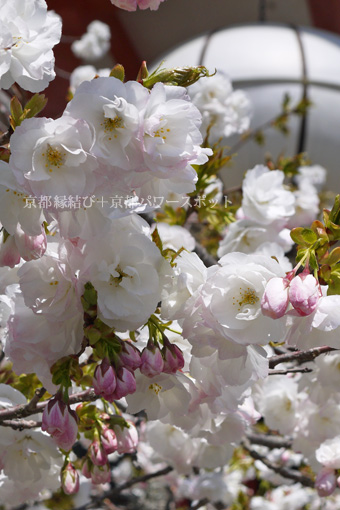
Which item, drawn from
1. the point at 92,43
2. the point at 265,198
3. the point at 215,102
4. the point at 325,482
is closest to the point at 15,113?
the point at 265,198

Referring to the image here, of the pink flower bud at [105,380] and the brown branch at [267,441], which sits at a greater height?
the pink flower bud at [105,380]

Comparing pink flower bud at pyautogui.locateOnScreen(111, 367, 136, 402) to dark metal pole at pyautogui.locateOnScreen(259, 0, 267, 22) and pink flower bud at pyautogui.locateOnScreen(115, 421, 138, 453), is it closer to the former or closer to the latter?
pink flower bud at pyautogui.locateOnScreen(115, 421, 138, 453)

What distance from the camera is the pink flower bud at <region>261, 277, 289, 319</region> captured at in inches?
28.3

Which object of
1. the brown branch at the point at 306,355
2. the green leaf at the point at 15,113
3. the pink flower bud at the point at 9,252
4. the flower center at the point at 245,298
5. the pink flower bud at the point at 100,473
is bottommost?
the pink flower bud at the point at 100,473

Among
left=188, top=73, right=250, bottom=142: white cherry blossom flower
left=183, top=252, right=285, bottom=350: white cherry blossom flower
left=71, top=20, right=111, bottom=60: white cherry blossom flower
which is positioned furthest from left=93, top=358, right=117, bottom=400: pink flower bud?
left=71, top=20, right=111, bottom=60: white cherry blossom flower

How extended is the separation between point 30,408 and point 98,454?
0.16 meters

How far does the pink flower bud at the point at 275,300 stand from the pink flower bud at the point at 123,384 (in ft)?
0.59

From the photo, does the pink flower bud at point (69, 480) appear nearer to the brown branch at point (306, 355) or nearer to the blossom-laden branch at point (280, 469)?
the brown branch at point (306, 355)

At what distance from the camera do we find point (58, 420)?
790 millimetres

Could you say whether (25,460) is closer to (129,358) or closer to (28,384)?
(28,384)

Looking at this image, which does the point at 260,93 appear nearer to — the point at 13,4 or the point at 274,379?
the point at 274,379

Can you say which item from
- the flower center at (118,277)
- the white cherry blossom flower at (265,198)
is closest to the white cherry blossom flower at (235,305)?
the flower center at (118,277)

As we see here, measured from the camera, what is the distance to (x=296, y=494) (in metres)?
2.93

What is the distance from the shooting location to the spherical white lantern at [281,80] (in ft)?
11.8
